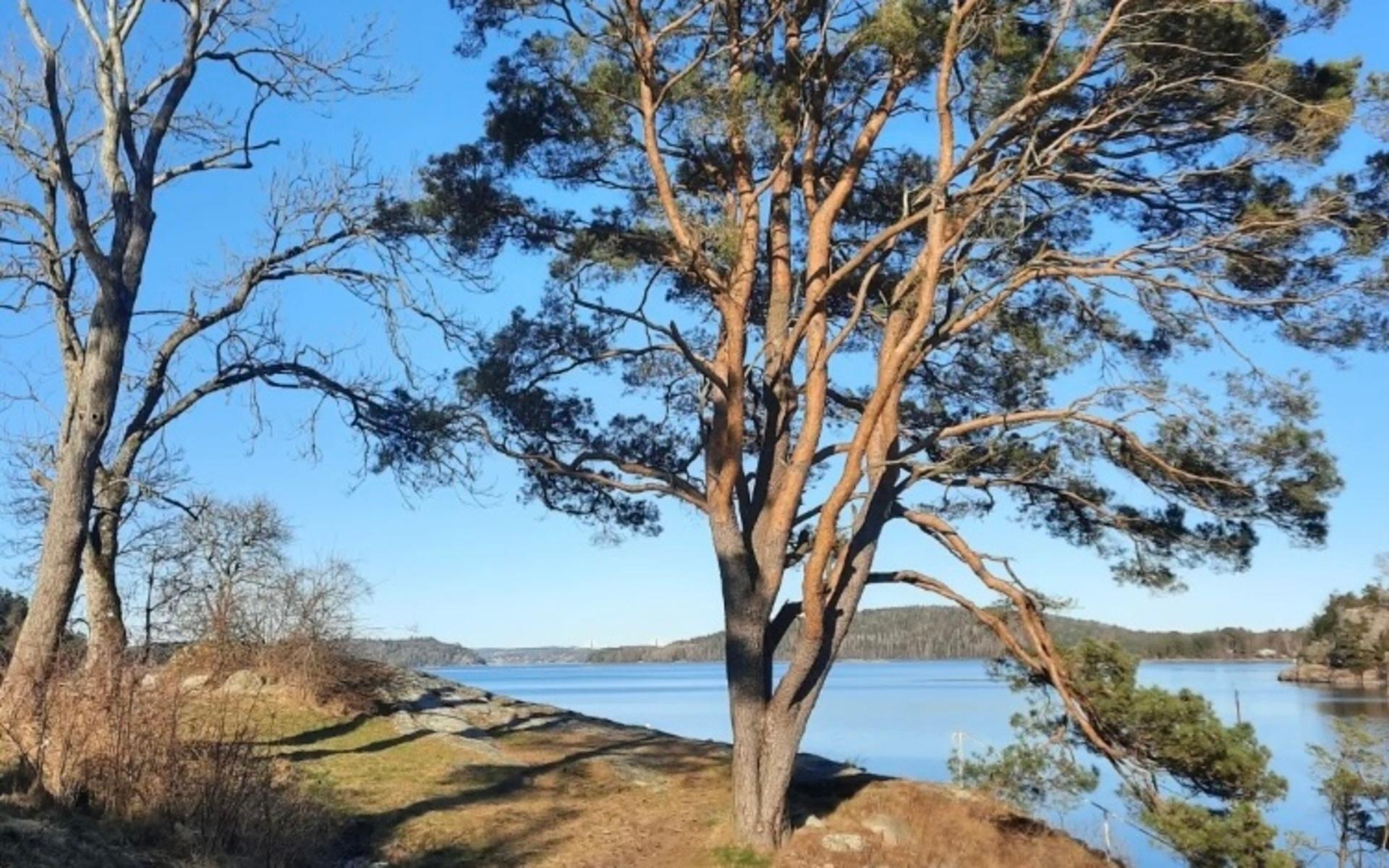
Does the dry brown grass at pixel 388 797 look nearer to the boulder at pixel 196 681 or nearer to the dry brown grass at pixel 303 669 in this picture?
the dry brown grass at pixel 303 669

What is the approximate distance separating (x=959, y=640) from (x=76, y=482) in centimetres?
1182

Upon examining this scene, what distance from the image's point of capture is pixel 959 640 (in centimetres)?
1827

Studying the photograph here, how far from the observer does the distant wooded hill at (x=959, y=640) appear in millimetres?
12547

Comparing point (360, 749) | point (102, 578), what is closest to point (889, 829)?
point (360, 749)

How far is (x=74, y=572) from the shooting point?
11.6 m

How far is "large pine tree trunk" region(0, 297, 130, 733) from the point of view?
11.4 metres

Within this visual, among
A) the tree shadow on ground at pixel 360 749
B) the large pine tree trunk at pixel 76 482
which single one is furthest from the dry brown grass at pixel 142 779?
the tree shadow on ground at pixel 360 749

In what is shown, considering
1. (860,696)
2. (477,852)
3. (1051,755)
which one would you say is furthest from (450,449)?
(860,696)

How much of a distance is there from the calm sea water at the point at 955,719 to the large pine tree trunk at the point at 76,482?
28.4 feet

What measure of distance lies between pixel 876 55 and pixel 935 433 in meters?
3.71

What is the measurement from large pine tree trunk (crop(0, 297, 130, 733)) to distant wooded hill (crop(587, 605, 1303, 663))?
271 inches

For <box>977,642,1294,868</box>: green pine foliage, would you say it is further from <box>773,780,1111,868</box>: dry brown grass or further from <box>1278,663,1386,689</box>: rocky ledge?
<box>1278,663,1386,689</box>: rocky ledge

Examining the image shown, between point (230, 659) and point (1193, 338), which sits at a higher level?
point (1193, 338)

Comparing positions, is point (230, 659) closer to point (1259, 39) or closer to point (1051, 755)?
point (1051, 755)
